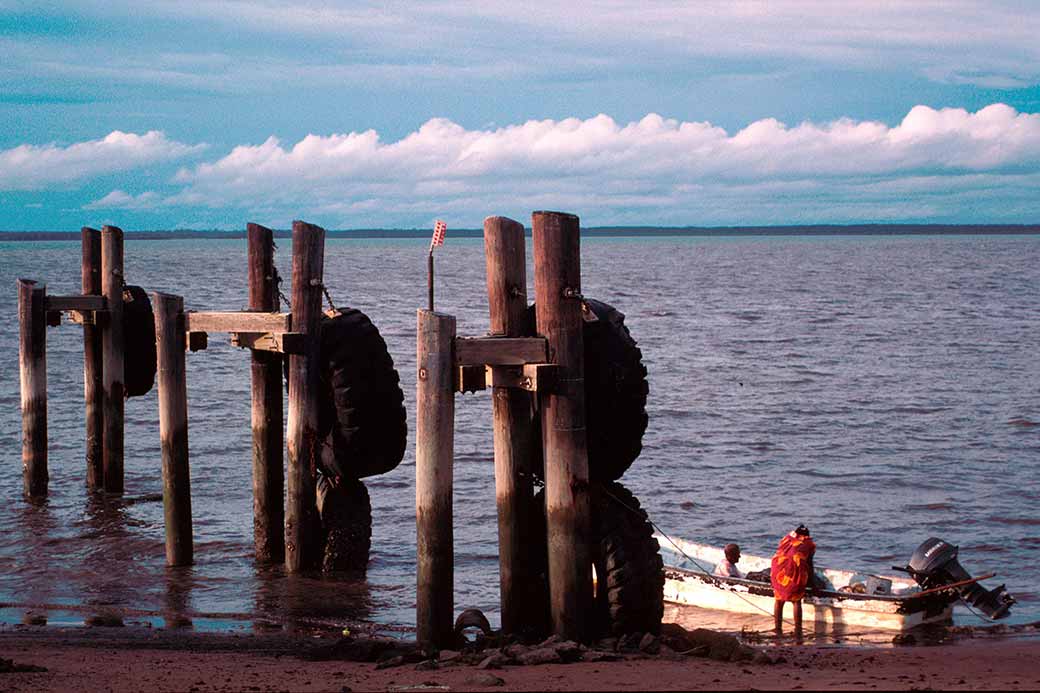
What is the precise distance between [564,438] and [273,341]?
454 centimetres

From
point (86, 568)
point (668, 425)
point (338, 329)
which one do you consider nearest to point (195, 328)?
point (338, 329)

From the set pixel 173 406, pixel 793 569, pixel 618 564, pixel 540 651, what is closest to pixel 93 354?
pixel 173 406

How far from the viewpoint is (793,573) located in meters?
14.4

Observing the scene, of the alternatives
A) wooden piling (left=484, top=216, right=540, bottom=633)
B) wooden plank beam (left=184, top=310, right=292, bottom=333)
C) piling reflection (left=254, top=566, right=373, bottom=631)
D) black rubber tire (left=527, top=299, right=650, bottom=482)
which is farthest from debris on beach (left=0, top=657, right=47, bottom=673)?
wooden plank beam (left=184, top=310, right=292, bottom=333)

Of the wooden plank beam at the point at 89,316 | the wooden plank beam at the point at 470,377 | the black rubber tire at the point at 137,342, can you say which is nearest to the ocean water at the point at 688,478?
the black rubber tire at the point at 137,342

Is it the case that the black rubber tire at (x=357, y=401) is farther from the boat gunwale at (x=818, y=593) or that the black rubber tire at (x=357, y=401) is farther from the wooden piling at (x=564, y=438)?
the boat gunwale at (x=818, y=593)

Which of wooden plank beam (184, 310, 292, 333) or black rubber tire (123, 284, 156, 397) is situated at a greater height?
wooden plank beam (184, 310, 292, 333)

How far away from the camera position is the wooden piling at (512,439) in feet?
37.7

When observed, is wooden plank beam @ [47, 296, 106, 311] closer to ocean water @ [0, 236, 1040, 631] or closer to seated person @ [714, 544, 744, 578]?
ocean water @ [0, 236, 1040, 631]

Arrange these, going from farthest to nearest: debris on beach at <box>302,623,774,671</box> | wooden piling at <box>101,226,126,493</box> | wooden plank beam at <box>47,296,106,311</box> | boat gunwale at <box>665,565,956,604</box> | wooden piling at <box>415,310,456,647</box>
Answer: wooden piling at <box>101,226,126,493</box>, wooden plank beam at <box>47,296,106,311</box>, boat gunwale at <box>665,565,956,604</box>, wooden piling at <box>415,310,456,647</box>, debris on beach at <box>302,623,774,671</box>

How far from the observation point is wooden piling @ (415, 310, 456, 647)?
11117mm

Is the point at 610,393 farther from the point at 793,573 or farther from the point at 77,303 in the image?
the point at 77,303

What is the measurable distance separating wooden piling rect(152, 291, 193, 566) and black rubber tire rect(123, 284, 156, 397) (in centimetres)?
424

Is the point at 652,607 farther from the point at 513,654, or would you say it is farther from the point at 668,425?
the point at 668,425
